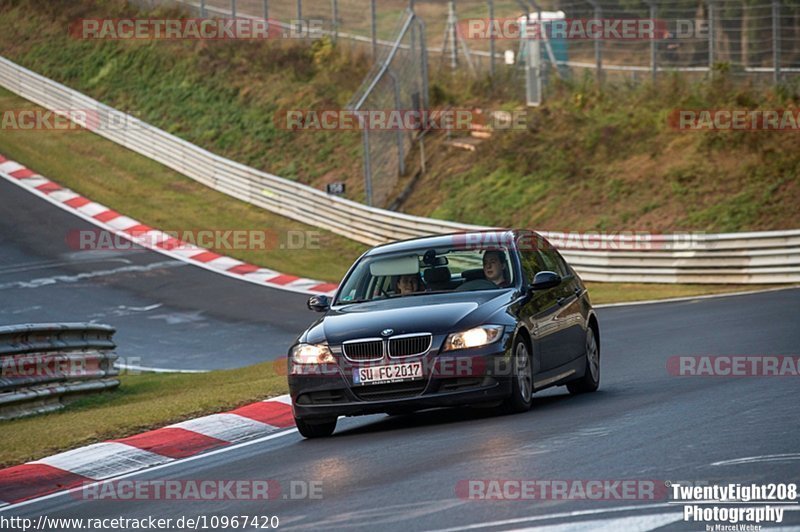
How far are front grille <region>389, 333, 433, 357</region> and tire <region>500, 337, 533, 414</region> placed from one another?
2.33 feet

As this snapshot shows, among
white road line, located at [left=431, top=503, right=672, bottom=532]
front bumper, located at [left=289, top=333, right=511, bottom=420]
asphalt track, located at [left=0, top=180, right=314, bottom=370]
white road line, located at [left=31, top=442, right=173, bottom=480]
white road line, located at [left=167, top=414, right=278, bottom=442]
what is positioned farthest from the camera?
asphalt track, located at [left=0, top=180, right=314, bottom=370]

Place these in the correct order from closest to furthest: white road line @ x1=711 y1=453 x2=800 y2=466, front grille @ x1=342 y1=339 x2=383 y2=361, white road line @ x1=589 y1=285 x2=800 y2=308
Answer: white road line @ x1=711 y1=453 x2=800 y2=466
front grille @ x1=342 y1=339 x2=383 y2=361
white road line @ x1=589 y1=285 x2=800 y2=308

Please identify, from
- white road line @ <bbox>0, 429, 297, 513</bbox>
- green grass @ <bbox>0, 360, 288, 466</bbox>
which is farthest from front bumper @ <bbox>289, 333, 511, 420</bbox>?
green grass @ <bbox>0, 360, 288, 466</bbox>

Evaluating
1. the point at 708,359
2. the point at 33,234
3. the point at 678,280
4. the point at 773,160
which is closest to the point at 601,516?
the point at 708,359

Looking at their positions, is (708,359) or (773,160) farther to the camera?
(773,160)

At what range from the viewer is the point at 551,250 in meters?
13.2

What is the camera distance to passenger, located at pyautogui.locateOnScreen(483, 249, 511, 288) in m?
11.9

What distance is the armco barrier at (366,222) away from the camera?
26.7 meters

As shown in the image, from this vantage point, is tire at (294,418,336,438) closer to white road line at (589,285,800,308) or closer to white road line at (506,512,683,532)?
white road line at (506,512,683,532)

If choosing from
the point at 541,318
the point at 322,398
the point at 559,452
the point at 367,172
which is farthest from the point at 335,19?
the point at 559,452

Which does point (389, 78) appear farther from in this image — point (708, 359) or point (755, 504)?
point (755, 504)

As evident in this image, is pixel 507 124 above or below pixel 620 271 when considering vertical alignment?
above

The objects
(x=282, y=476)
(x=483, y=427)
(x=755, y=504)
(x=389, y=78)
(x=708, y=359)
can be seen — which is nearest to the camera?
(x=755, y=504)

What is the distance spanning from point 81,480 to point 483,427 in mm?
2908
